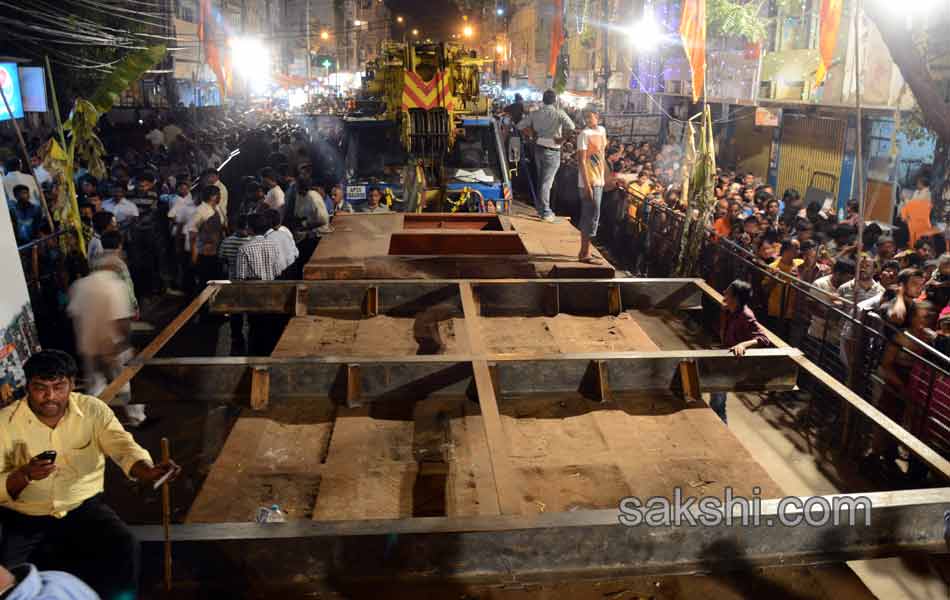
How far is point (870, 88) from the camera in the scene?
15.3 m

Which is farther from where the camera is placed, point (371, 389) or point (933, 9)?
point (933, 9)

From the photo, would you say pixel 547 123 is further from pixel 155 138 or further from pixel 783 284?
pixel 155 138

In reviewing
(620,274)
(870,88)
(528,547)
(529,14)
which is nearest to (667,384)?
(528,547)

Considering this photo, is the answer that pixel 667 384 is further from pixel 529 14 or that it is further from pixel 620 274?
pixel 529 14

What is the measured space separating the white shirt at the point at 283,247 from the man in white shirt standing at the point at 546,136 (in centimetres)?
345

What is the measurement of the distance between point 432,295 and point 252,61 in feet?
187

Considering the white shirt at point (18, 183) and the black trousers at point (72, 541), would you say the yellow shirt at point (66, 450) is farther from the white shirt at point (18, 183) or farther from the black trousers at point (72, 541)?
the white shirt at point (18, 183)

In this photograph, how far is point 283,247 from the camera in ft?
27.3

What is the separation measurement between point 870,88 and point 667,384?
44.5ft

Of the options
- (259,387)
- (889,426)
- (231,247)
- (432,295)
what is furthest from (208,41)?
(889,426)

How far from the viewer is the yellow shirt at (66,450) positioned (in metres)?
3.30

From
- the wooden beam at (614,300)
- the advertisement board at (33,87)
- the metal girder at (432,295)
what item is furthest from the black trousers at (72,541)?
the advertisement board at (33,87)

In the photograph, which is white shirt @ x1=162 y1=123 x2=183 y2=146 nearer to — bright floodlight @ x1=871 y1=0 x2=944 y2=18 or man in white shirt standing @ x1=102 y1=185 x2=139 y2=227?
man in white shirt standing @ x1=102 y1=185 x2=139 y2=227

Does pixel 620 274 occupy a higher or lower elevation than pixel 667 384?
lower
